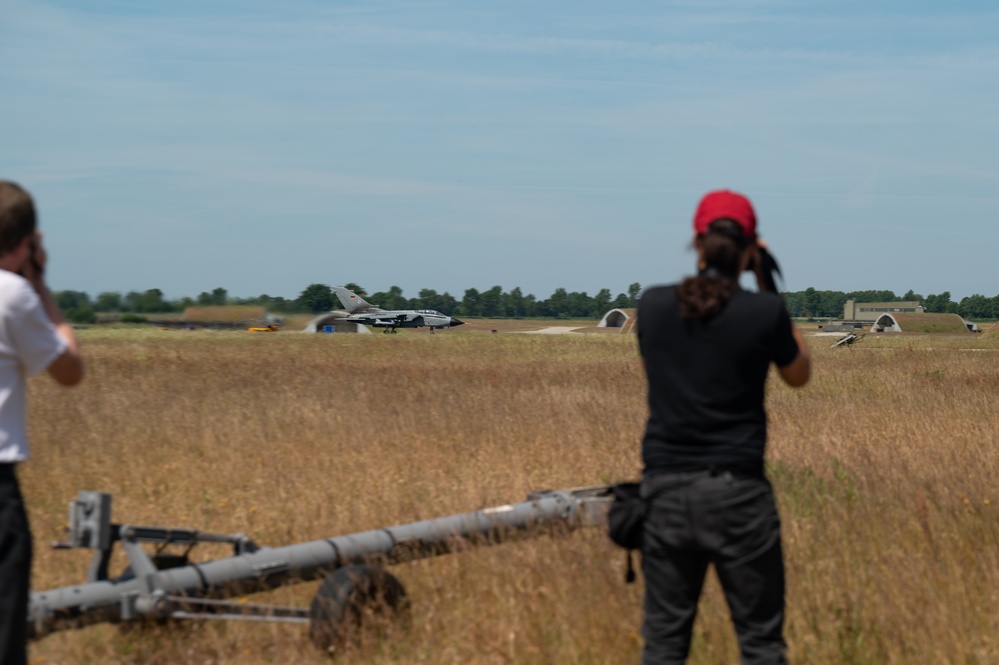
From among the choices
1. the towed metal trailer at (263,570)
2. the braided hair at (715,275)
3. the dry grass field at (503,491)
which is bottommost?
the dry grass field at (503,491)

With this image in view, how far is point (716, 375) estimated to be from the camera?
10.1 feet

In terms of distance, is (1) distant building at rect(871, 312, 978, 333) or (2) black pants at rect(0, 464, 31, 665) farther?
(1) distant building at rect(871, 312, 978, 333)

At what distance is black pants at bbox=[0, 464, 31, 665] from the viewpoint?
2.97 meters

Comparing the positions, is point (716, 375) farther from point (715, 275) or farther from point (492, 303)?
point (492, 303)

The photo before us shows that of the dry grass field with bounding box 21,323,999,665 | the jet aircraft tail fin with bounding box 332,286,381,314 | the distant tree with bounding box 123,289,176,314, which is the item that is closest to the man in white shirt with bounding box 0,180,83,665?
the dry grass field with bounding box 21,323,999,665

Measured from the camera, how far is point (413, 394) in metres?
15.1

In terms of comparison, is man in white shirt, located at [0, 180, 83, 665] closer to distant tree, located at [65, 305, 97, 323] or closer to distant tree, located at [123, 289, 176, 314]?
distant tree, located at [65, 305, 97, 323]

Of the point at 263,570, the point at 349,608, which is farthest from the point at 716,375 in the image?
the point at 263,570

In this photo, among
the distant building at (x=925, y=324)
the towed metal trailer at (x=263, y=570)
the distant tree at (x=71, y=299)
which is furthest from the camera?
the distant building at (x=925, y=324)

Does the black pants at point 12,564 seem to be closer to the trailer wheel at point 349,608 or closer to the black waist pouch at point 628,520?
the trailer wheel at point 349,608

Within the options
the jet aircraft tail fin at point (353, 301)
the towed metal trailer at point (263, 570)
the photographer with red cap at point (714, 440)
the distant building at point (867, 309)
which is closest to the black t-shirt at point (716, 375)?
the photographer with red cap at point (714, 440)

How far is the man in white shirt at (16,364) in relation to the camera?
295 centimetres

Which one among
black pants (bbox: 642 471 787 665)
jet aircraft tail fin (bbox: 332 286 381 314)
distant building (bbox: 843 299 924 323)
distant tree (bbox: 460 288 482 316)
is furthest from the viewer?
distant tree (bbox: 460 288 482 316)

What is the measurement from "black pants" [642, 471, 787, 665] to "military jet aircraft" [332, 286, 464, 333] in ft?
229
